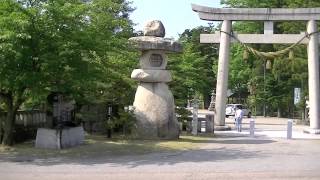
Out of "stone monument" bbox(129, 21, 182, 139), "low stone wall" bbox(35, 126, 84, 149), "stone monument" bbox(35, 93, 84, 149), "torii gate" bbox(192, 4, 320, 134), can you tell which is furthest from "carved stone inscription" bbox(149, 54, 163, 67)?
"torii gate" bbox(192, 4, 320, 134)

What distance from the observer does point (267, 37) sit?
1116 inches

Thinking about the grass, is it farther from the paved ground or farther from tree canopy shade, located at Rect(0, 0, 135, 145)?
tree canopy shade, located at Rect(0, 0, 135, 145)

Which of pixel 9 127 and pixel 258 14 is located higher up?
pixel 258 14

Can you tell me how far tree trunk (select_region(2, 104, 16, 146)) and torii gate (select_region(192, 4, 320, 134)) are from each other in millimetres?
13288

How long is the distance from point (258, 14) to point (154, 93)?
9.51 meters

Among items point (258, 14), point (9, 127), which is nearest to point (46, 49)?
point (9, 127)

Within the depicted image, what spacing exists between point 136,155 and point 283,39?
49.6 ft

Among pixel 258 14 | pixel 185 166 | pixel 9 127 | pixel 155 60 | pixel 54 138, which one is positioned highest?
pixel 258 14

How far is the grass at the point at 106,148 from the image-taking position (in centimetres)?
1612

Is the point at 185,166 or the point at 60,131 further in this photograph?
the point at 60,131

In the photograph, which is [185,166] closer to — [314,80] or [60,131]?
[60,131]

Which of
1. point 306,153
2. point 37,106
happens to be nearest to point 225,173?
point 306,153

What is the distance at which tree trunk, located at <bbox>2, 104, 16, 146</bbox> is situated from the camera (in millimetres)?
17516

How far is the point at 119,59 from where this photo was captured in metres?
24.8
